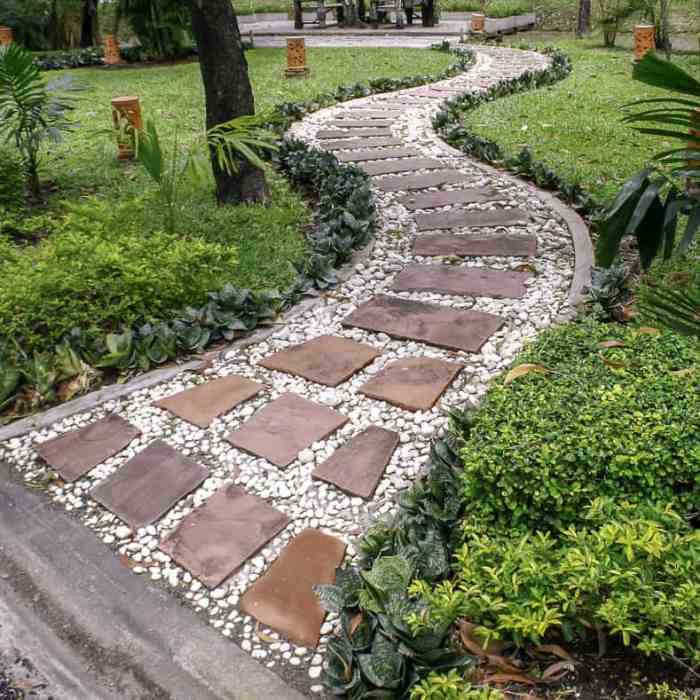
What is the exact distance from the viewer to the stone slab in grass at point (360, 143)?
6918 mm

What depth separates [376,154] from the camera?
6.62 metres

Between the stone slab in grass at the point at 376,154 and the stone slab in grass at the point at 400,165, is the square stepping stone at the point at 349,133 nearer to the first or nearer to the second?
the stone slab in grass at the point at 376,154

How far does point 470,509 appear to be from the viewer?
2000 mm

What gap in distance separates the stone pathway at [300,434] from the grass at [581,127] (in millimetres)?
1339

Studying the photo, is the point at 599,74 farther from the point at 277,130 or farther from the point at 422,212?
the point at 422,212

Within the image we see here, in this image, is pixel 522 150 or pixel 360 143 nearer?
pixel 522 150

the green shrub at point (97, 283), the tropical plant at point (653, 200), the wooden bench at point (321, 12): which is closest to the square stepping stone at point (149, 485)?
the green shrub at point (97, 283)

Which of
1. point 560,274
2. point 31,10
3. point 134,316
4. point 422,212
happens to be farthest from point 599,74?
point 31,10

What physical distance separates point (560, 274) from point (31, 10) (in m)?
18.5

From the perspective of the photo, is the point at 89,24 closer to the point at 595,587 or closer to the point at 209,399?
the point at 209,399

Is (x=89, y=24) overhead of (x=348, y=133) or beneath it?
overhead

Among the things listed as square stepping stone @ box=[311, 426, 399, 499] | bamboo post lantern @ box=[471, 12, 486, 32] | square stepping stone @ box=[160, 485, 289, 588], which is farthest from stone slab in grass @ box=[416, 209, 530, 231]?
bamboo post lantern @ box=[471, 12, 486, 32]

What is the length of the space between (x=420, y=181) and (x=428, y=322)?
2.56 meters

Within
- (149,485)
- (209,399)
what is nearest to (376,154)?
(209,399)
